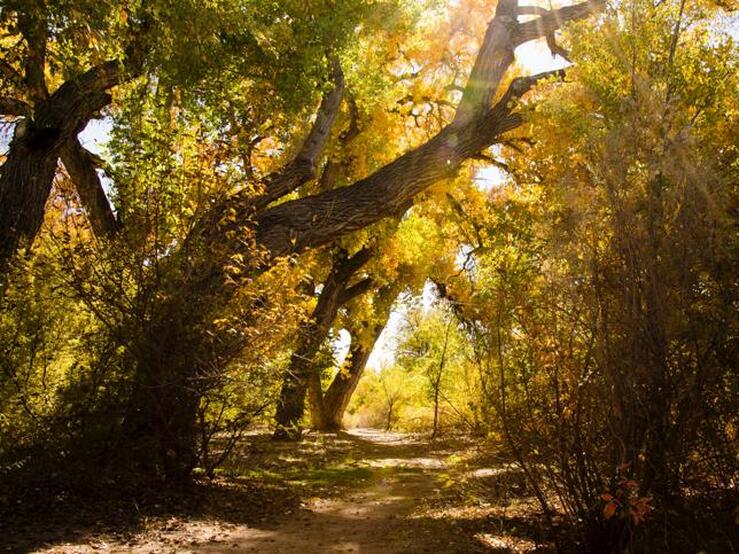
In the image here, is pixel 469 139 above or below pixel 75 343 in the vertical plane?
above

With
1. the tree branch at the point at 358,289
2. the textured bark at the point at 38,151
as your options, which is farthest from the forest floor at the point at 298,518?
the tree branch at the point at 358,289

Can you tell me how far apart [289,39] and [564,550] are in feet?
24.3

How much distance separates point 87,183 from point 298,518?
6.38 meters

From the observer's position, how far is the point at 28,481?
5.97 meters

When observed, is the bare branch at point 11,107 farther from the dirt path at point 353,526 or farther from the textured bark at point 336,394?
the textured bark at point 336,394

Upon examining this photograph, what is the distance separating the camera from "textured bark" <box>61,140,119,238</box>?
9500 mm

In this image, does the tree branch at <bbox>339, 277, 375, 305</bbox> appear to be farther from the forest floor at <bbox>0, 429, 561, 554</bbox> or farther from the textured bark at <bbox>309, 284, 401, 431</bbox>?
the forest floor at <bbox>0, 429, 561, 554</bbox>

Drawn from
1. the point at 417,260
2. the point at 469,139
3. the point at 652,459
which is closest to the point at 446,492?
the point at 652,459

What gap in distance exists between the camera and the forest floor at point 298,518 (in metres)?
5.45

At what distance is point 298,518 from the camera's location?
7.29 m

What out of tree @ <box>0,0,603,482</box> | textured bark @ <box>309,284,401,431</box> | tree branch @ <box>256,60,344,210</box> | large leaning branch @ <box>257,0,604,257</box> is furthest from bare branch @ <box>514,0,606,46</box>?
textured bark @ <box>309,284,401,431</box>

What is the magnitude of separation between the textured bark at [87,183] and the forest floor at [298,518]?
4.43 m

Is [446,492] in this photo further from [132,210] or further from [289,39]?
[289,39]

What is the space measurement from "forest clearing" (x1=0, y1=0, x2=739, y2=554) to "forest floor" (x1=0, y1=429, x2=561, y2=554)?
0.16 feet
